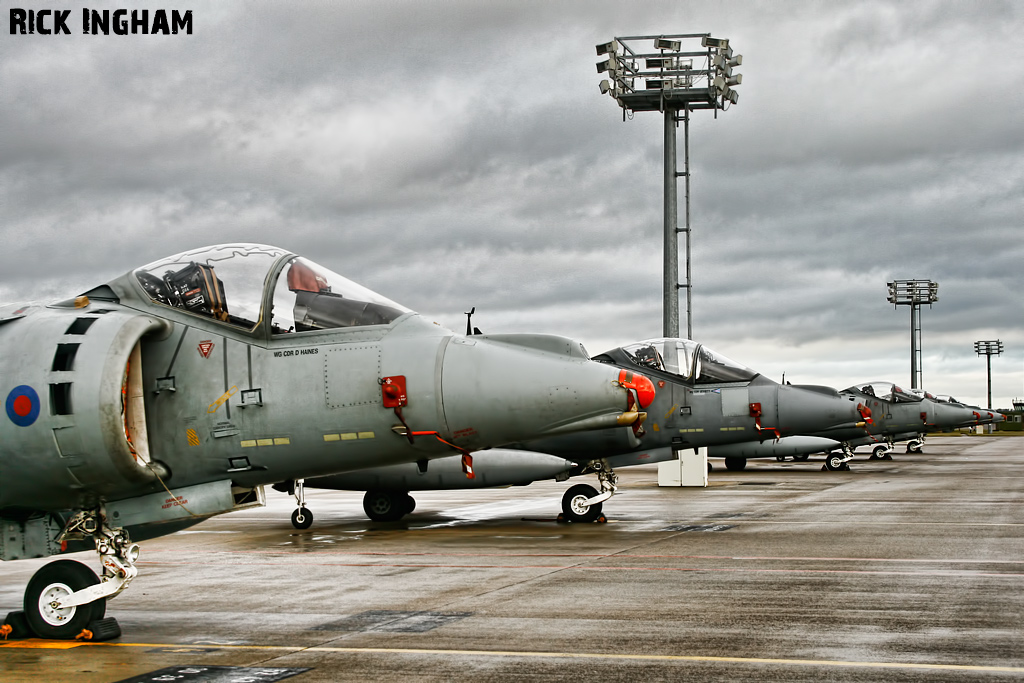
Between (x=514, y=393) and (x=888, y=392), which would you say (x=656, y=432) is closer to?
(x=514, y=393)

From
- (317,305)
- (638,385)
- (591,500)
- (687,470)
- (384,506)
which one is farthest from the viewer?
(687,470)

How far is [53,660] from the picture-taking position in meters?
7.91

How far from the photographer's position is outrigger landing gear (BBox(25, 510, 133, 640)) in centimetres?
837

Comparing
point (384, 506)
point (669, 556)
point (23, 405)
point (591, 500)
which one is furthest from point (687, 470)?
point (23, 405)

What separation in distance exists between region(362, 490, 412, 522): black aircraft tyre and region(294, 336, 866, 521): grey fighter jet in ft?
0.06

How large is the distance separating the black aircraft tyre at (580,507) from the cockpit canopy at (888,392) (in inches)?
1006

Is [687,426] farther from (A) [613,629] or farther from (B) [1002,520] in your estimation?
(A) [613,629]

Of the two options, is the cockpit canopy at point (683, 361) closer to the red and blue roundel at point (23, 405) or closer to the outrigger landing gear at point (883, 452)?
the red and blue roundel at point (23, 405)

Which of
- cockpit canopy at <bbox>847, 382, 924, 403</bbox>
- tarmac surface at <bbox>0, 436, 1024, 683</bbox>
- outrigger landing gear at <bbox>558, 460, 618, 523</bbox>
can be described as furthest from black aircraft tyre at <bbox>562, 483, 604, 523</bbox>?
cockpit canopy at <bbox>847, 382, 924, 403</bbox>

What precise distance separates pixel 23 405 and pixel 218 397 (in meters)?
1.47

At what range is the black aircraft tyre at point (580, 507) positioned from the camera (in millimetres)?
18625

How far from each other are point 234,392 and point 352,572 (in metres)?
5.22

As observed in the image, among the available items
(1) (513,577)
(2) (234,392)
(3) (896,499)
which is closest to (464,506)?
(3) (896,499)

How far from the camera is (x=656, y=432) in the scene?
19016 millimetres
